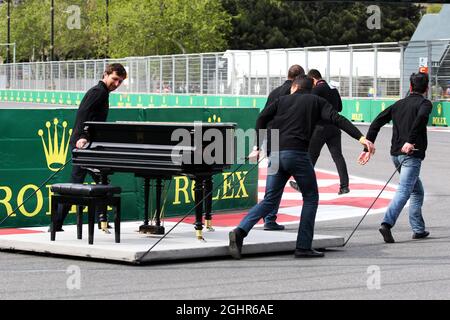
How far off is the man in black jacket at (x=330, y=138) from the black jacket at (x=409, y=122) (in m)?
4.07

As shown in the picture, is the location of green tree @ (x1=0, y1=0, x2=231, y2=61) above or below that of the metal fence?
above

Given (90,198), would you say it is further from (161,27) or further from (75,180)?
(161,27)

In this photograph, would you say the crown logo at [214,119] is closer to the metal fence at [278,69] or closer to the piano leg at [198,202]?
the piano leg at [198,202]

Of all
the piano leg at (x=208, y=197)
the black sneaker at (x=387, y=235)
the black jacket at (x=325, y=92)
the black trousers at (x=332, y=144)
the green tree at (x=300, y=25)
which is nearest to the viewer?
the piano leg at (x=208, y=197)

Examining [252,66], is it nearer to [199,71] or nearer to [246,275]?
[199,71]

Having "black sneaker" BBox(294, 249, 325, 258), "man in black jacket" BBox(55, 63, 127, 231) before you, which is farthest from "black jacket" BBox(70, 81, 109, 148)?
"black sneaker" BBox(294, 249, 325, 258)

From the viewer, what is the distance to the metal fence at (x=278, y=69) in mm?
35562

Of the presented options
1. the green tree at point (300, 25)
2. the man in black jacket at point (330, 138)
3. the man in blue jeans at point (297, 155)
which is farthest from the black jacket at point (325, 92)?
the green tree at point (300, 25)

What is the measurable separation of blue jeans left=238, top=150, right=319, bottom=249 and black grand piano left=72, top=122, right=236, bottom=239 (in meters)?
0.49

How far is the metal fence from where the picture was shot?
1400 inches

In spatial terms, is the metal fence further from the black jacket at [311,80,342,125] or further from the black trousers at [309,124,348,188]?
the black jacket at [311,80,342,125]

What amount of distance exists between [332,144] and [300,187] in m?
6.46

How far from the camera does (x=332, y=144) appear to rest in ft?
56.0

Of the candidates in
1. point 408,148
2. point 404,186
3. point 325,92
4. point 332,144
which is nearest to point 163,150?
point 408,148
